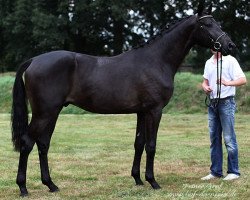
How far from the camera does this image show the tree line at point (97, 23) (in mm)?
36844

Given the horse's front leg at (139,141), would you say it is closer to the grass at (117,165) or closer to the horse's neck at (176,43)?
the grass at (117,165)

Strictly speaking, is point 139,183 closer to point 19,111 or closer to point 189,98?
point 19,111

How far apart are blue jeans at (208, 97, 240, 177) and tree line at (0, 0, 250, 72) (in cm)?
2952

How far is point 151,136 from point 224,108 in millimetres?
1285

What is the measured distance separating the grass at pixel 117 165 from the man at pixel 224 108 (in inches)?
13.4

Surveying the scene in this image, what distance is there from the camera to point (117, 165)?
8.45m

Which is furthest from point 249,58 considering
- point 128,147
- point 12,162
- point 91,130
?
point 12,162

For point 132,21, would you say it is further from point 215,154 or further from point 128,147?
point 215,154

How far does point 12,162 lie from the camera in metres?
8.80

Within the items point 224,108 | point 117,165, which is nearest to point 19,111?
point 117,165

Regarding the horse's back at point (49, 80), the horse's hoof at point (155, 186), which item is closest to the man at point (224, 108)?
the horse's hoof at point (155, 186)

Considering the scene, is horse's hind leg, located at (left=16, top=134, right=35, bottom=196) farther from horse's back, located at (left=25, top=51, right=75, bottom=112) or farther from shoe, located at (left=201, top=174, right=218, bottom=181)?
shoe, located at (left=201, top=174, right=218, bottom=181)

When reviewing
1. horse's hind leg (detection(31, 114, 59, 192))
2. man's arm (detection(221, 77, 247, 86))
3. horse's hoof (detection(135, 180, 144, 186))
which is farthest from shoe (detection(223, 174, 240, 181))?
horse's hind leg (detection(31, 114, 59, 192))

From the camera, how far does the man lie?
6.99 m
